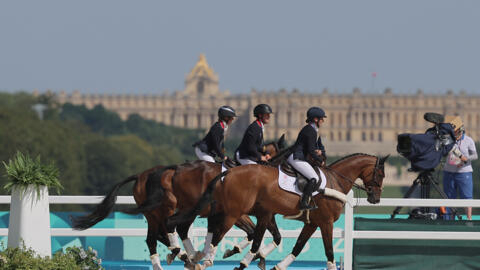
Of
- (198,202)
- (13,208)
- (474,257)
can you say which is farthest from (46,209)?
(474,257)

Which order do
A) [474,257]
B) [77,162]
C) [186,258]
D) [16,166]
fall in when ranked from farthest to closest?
[77,162] < [474,257] < [186,258] < [16,166]

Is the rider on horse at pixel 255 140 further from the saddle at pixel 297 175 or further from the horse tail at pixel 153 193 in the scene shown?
the horse tail at pixel 153 193

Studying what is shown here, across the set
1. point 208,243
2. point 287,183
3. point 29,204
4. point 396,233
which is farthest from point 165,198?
point 396,233

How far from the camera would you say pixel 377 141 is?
185125 mm

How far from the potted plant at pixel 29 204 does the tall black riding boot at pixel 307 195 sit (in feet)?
9.08

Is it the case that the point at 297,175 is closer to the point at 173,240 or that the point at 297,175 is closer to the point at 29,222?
the point at 173,240

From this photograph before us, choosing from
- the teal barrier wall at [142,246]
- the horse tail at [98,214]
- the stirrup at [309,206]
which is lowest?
the teal barrier wall at [142,246]

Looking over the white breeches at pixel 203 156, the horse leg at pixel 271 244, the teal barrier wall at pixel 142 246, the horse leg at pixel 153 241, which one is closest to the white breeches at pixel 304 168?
the horse leg at pixel 271 244

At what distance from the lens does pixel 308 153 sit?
13719mm

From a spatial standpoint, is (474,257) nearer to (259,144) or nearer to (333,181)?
(333,181)

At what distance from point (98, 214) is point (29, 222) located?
4.62 ft

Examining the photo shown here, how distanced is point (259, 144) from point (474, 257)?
9.75 ft

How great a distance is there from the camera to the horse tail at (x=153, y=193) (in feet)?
44.1

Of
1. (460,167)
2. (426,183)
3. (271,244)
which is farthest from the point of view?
(460,167)
